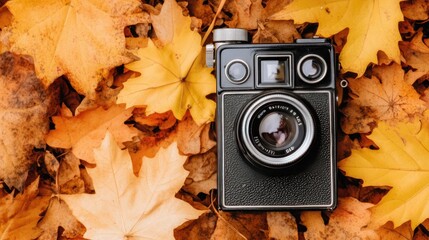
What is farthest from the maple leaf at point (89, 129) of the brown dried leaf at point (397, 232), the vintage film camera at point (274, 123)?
the brown dried leaf at point (397, 232)

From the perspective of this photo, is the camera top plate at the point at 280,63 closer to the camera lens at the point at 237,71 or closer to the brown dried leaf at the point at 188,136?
the camera lens at the point at 237,71

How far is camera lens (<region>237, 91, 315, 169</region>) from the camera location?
1.34m

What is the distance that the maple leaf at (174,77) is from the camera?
1440 millimetres

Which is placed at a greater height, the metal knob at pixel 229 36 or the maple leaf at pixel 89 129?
the metal knob at pixel 229 36

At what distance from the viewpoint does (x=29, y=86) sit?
150 centimetres

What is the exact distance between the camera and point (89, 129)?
150cm

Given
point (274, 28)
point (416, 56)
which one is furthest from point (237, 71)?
point (416, 56)

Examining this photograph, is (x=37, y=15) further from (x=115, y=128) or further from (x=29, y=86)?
(x=115, y=128)

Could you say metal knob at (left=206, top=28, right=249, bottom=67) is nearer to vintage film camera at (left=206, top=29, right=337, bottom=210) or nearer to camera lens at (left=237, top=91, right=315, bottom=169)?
vintage film camera at (left=206, top=29, right=337, bottom=210)

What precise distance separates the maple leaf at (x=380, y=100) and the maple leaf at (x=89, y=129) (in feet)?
1.83

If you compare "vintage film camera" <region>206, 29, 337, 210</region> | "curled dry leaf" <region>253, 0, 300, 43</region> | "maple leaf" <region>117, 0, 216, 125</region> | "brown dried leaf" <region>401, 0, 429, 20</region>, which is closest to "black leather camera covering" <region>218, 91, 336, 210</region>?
"vintage film camera" <region>206, 29, 337, 210</region>

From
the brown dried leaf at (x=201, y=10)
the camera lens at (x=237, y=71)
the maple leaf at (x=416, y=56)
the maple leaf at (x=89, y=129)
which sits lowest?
the maple leaf at (x=89, y=129)

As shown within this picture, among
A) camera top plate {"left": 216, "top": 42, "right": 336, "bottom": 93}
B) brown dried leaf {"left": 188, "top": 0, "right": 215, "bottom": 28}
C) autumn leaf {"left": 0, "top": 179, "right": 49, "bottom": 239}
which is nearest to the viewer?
camera top plate {"left": 216, "top": 42, "right": 336, "bottom": 93}

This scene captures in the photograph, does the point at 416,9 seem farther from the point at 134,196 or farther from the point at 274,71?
the point at 134,196
